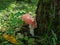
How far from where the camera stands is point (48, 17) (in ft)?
8.42

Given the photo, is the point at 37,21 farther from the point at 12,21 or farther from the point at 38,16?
the point at 12,21

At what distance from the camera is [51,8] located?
2529 millimetres

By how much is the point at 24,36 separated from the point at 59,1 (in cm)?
57

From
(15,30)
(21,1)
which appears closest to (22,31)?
(15,30)

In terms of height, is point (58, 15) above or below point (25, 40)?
above

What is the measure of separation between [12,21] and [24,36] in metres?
0.42

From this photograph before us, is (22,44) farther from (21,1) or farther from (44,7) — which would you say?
(21,1)

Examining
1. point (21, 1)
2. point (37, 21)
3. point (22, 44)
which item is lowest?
point (22, 44)

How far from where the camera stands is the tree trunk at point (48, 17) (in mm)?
2520

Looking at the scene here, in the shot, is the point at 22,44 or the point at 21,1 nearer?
the point at 22,44

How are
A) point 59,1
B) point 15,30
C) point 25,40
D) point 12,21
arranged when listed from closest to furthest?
1. point 59,1
2. point 25,40
3. point 15,30
4. point 12,21

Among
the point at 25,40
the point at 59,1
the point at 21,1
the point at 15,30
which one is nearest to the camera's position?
the point at 59,1

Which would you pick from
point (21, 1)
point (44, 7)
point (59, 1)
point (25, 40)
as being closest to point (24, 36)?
point (25, 40)

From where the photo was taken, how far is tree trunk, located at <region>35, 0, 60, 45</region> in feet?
8.27
